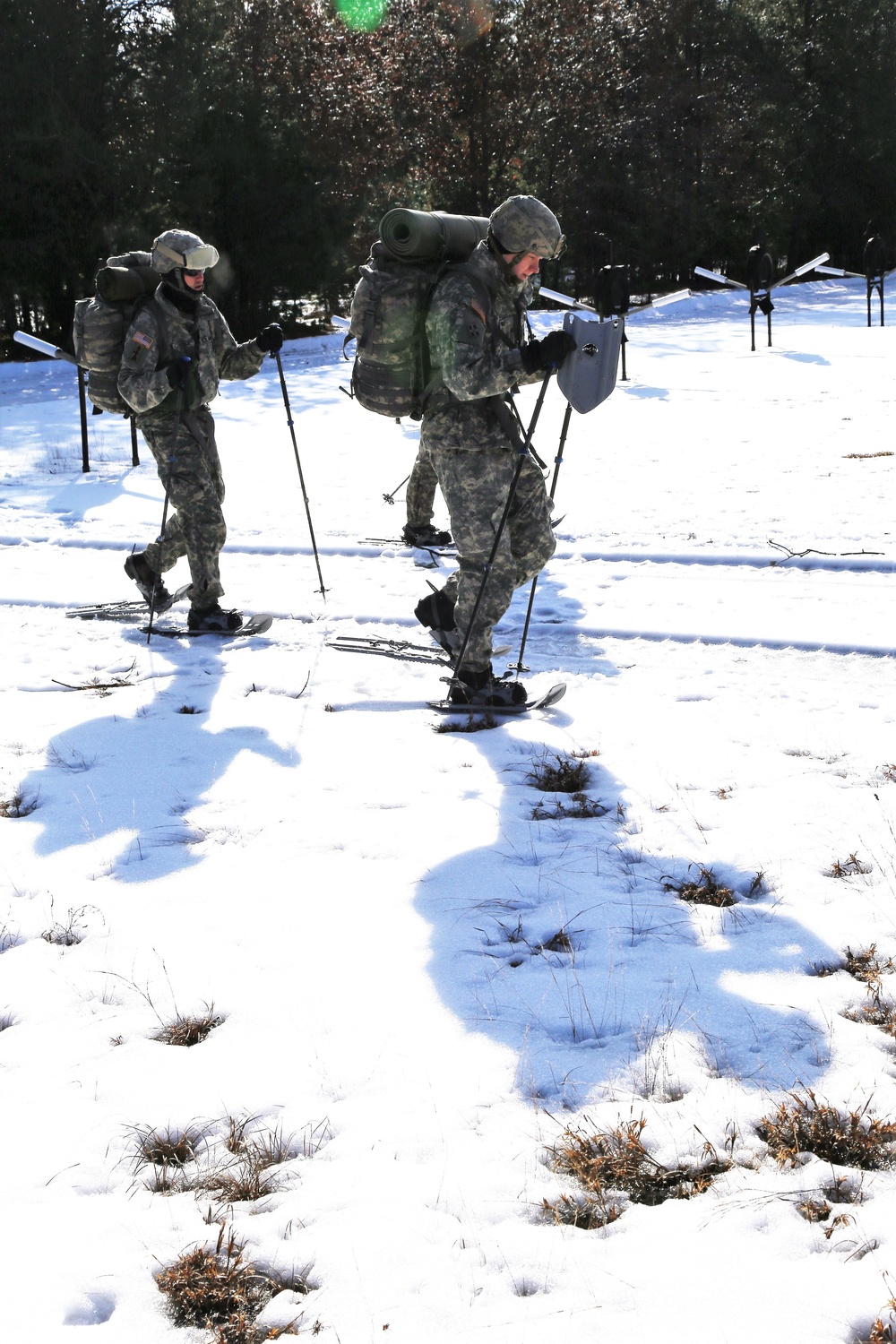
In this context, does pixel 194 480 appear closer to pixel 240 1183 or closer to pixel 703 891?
pixel 703 891

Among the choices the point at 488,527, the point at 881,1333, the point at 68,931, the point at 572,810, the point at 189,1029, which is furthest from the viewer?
the point at 488,527

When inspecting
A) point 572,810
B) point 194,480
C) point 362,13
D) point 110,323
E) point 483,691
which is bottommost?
point 572,810

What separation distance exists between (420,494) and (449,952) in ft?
20.3

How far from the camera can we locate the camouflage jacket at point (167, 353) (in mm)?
6766

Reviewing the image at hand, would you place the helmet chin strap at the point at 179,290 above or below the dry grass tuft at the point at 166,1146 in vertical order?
above

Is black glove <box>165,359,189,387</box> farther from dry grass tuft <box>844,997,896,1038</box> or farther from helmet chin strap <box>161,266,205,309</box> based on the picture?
dry grass tuft <box>844,997,896,1038</box>

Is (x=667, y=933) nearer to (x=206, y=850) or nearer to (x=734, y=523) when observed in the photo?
(x=206, y=850)

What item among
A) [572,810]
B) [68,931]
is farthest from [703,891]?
[68,931]

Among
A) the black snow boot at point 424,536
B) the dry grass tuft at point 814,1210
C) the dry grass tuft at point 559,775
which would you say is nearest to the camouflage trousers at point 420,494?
the black snow boot at point 424,536

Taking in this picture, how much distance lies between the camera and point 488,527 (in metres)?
5.60

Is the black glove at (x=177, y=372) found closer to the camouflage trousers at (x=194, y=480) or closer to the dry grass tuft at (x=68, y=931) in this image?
the camouflage trousers at (x=194, y=480)

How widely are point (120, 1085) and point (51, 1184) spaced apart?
1.20 ft

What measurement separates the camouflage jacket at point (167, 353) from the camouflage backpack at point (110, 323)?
3 cm

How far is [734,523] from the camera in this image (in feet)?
31.2
